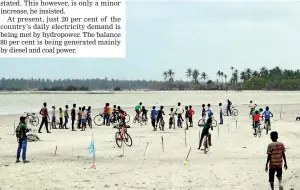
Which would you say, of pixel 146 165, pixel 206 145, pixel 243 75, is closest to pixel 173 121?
pixel 206 145

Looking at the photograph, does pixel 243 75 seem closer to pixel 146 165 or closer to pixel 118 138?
pixel 118 138

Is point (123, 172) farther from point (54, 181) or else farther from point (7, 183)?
point (7, 183)

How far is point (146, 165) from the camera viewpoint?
46.7 feet

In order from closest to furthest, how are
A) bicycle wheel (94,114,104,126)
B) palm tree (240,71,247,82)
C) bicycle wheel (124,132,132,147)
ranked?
bicycle wheel (124,132,132,147)
bicycle wheel (94,114,104,126)
palm tree (240,71,247,82)

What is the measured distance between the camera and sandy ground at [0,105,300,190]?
460 inches

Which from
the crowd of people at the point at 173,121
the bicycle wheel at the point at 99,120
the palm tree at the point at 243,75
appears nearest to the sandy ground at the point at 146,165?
the crowd of people at the point at 173,121

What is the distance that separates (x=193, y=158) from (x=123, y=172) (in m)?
3.24

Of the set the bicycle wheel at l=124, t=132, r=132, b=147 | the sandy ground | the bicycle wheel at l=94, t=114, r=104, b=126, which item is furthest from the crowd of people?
the bicycle wheel at l=124, t=132, r=132, b=147

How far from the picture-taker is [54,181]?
11.9 m

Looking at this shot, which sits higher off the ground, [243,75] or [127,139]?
[243,75]

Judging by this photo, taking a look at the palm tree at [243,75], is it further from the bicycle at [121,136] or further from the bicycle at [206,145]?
the bicycle at [206,145]

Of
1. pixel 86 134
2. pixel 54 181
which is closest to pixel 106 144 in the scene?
pixel 86 134

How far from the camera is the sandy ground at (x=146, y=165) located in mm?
11680

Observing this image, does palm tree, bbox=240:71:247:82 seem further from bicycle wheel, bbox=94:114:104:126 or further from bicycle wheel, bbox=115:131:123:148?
bicycle wheel, bbox=115:131:123:148
